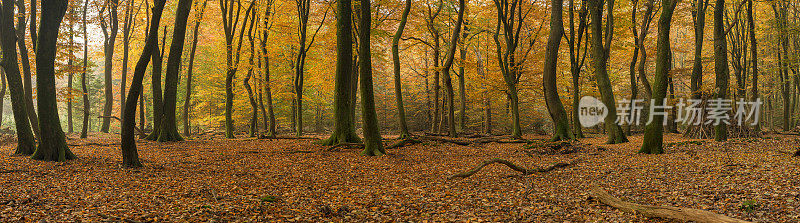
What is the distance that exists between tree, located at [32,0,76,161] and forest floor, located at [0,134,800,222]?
351mm

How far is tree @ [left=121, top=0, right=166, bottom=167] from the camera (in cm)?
679

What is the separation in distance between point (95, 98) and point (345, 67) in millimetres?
30353

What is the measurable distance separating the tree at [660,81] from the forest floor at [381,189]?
1.68 ft

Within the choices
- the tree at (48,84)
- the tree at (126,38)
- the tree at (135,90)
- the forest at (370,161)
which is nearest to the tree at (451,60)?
the forest at (370,161)

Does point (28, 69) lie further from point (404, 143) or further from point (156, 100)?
point (404, 143)

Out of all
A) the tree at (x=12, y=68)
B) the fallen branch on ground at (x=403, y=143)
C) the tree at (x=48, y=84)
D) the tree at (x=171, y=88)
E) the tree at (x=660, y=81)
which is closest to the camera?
the tree at (x=48, y=84)

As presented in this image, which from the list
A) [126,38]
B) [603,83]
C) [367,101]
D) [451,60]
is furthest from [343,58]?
[126,38]

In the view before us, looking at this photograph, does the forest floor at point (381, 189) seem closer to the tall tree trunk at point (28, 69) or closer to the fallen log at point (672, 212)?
the fallen log at point (672, 212)

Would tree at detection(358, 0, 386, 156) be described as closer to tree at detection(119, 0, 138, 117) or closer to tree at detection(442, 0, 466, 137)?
tree at detection(442, 0, 466, 137)

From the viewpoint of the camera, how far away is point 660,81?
8234mm

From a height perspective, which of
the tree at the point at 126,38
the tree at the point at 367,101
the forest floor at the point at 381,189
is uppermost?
the tree at the point at 126,38

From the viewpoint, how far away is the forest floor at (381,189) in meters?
4.20

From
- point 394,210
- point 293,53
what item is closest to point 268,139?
point 293,53

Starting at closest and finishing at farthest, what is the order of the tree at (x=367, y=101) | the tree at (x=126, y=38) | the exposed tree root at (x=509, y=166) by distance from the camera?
the exposed tree root at (x=509, y=166)
the tree at (x=367, y=101)
the tree at (x=126, y=38)
